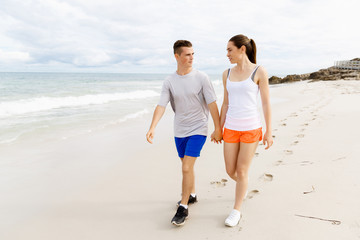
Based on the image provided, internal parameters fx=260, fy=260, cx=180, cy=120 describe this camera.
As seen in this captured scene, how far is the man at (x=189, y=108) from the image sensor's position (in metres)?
2.96

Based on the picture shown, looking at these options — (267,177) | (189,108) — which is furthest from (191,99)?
(267,177)

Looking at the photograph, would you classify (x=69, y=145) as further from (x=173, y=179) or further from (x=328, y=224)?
(x=328, y=224)

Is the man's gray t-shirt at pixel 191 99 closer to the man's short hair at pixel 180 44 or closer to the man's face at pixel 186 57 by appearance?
the man's face at pixel 186 57

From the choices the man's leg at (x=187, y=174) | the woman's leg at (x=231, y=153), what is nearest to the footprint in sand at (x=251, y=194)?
the woman's leg at (x=231, y=153)

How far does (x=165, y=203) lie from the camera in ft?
11.6

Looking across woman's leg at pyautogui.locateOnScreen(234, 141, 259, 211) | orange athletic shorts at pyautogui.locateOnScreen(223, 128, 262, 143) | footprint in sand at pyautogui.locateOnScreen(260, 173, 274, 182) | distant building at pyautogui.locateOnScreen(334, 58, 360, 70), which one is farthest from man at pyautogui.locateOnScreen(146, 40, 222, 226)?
distant building at pyautogui.locateOnScreen(334, 58, 360, 70)

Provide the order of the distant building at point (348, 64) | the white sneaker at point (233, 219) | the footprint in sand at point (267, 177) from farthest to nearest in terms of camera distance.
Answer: the distant building at point (348, 64)
the footprint in sand at point (267, 177)
the white sneaker at point (233, 219)

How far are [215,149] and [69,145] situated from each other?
11.5 feet

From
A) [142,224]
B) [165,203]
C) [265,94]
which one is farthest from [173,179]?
[265,94]

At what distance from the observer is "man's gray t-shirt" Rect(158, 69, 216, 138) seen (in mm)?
2979

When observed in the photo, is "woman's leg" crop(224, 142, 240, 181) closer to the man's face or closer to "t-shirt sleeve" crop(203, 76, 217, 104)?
"t-shirt sleeve" crop(203, 76, 217, 104)

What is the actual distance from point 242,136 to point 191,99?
712 mm

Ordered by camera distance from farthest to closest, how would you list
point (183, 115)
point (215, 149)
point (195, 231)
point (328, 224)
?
point (215, 149) < point (183, 115) < point (195, 231) < point (328, 224)

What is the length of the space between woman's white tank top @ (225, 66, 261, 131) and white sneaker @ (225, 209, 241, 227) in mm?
962
